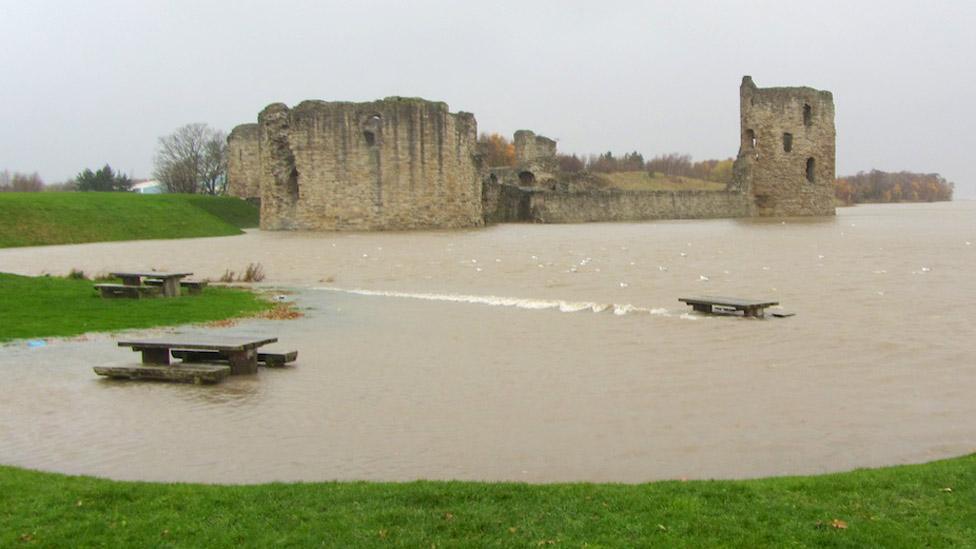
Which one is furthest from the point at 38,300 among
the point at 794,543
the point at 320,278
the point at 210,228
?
the point at 210,228

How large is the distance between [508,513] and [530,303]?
9.08 metres

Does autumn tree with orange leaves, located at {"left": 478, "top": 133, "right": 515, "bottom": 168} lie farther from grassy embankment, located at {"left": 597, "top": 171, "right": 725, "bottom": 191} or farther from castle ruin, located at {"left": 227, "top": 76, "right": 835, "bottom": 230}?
castle ruin, located at {"left": 227, "top": 76, "right": 835, "bottom": 230}

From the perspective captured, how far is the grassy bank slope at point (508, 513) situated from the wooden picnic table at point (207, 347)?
3193 mm

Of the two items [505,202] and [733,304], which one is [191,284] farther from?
[505,202]

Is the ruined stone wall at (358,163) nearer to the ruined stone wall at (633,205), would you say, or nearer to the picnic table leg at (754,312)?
the ruined stone wall at (633,205)

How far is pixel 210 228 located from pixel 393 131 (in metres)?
8.05

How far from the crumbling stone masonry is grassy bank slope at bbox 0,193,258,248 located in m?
3.17

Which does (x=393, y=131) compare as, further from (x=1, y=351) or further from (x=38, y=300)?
(x=1, y=351)

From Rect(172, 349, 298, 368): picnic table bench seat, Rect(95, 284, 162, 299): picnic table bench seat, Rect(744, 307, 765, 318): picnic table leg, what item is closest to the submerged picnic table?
Rect(744, 307, 765, 318): picnic table leg

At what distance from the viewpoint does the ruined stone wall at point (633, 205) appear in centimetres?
4584

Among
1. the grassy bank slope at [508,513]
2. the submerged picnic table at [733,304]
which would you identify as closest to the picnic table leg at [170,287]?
the submerged picnic table at [733,304]

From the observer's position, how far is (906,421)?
21.0 feet

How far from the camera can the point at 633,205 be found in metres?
48.5

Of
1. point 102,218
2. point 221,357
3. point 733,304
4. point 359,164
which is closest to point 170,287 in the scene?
point 221,357
